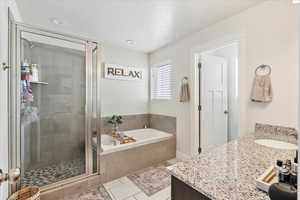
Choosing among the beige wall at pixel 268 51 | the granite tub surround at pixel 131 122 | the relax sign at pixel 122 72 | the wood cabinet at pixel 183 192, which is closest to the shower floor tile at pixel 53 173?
the granite tub surround at pixel 131 122

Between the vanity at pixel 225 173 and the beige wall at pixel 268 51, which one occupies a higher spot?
the beige wall at pixel 268 51

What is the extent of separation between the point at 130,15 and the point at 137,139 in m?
2.33

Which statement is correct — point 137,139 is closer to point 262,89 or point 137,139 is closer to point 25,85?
point 25,85

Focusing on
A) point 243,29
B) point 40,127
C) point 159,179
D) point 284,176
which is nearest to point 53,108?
point 40,127

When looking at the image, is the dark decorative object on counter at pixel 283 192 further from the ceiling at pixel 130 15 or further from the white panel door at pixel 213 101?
the white panel door at pixel 213 101

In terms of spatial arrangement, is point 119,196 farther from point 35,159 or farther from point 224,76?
point 224,76

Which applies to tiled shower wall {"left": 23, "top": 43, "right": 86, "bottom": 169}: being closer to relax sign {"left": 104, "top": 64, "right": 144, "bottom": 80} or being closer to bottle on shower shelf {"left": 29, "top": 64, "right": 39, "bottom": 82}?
bottle on shower shelf {"left": 29, "top": 64, "right": 39, "bottom": 82}

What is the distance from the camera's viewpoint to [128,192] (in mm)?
1936

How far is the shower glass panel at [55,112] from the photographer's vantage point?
2.01m

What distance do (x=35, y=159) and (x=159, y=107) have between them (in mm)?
2457

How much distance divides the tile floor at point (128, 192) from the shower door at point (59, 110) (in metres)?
0.34

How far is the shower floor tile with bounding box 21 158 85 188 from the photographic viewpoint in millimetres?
1888

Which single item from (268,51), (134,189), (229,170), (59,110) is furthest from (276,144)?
(59,110)

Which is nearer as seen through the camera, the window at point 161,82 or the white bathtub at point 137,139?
the white bathtub at point 137,139
